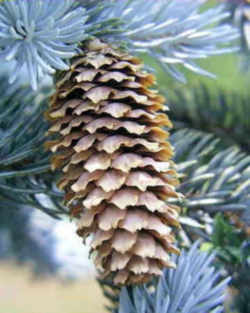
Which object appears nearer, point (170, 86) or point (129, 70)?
point (129, 70)

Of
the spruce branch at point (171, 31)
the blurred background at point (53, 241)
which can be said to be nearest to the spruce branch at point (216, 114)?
the blurred background at point (53, 241)

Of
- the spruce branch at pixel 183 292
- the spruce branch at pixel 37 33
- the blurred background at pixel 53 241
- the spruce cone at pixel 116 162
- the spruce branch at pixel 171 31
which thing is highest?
the spruce branch at pixel 37 33

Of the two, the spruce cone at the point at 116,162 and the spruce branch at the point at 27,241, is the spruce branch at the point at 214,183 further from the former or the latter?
the spruce branch at the point at 27,241

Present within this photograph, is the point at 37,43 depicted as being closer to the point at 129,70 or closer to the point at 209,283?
the point at 129,70


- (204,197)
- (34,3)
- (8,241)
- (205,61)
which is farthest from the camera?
(205,61)

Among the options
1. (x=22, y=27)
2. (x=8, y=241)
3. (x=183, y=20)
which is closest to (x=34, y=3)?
(x=22, y=27)

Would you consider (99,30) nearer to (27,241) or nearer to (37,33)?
(37,33)
